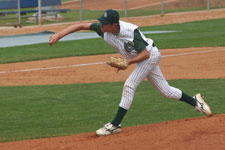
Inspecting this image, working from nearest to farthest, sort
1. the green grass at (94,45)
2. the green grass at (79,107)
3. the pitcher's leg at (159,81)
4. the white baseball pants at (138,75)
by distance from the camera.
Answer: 1. the white baseball pants at (138,75)
2. the pitcher's leg at (159,81)
3. the green grass at (79,107)
4. the green grass at (94,45)

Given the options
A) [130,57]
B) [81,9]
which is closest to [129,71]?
[130,57]

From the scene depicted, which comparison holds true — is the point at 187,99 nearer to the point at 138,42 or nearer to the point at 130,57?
the point at 130,57

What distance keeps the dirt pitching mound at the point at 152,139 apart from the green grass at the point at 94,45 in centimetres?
1020

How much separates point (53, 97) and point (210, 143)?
5155 millimetres

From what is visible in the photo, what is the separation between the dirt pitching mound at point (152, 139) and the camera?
655 cm

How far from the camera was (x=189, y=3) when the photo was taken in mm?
36750

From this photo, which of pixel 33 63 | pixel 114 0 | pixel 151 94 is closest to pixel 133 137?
pixel 151 94

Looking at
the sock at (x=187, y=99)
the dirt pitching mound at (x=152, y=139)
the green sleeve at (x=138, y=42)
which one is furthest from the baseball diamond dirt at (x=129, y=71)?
the green sleeve at (x=138, y=42)

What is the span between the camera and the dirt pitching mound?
6555 mm

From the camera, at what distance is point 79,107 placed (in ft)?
32.9

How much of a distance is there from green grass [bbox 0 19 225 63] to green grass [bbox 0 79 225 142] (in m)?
5.80

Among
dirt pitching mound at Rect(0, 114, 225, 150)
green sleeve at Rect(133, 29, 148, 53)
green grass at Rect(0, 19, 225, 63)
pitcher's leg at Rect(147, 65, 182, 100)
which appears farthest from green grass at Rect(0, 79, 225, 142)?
green grass at Rect(0, 19, 225, 63)

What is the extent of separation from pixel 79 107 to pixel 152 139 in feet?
11.0

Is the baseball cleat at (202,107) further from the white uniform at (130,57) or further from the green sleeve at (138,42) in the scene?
the green sleeve at (138,42)
